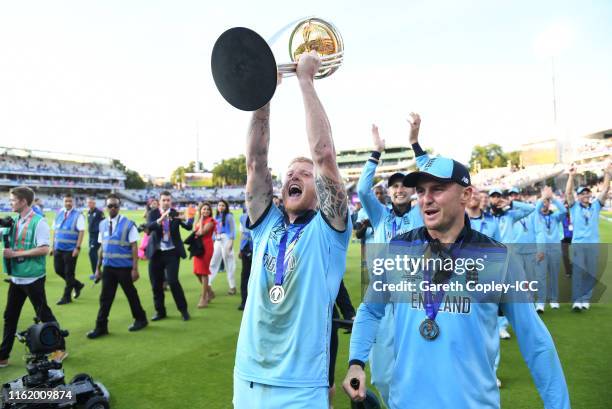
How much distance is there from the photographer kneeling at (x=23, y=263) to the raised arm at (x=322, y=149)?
4831 mm

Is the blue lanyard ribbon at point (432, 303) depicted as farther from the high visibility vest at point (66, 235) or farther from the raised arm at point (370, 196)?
the high visibility vest at point (66, 235)

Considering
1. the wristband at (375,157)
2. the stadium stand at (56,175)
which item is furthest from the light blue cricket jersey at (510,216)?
the stadium stand at (56,175)

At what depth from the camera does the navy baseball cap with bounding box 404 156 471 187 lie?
2.21m

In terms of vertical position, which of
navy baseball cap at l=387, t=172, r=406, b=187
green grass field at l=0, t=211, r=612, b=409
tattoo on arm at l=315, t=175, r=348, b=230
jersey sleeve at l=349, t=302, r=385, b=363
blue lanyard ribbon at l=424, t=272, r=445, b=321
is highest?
navy baseball cap at l=387, t=172, r=406, b=187

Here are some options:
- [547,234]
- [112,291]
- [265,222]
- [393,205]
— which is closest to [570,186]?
[547,234]

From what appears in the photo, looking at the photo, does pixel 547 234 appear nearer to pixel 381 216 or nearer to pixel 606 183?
pixel 606 183

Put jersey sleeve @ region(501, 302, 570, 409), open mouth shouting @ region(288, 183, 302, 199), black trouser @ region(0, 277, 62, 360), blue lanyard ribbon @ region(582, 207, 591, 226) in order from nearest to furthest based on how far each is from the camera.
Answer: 1. jersey sleeve @ region(501, 302, 570, 409)
2. open mouth shouting @ region(288, 183, 302, 199)
3. black trouser @ region(0, 277, 62, 360)
4. blue lanyard ribbon @ region(582, 207, 591, 226)

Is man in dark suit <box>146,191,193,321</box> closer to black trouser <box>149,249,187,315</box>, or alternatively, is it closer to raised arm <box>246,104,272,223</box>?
black trouser <box>149,249,187,315</box>

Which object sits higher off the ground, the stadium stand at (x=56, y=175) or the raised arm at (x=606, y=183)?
the stadium stand at (x=56, y=175)

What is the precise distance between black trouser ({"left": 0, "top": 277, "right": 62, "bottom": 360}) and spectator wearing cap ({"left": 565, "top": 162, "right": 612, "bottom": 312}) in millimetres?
8283

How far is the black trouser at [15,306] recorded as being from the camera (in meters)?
5.34

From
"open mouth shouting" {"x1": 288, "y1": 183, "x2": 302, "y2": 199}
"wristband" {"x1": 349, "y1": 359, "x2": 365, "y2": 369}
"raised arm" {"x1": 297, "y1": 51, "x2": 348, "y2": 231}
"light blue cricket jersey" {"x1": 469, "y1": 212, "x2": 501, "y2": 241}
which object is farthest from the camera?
"light blue cricket jersey" {"x1": 469, "y1": 212, "x2": 501, "y2": 241}

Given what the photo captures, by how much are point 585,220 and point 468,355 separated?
803 centimetres

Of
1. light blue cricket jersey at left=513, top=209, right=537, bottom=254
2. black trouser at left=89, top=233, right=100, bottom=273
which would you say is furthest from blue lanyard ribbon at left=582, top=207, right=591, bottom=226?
black trouser at left=89, top=233, right=100, bottom=273
